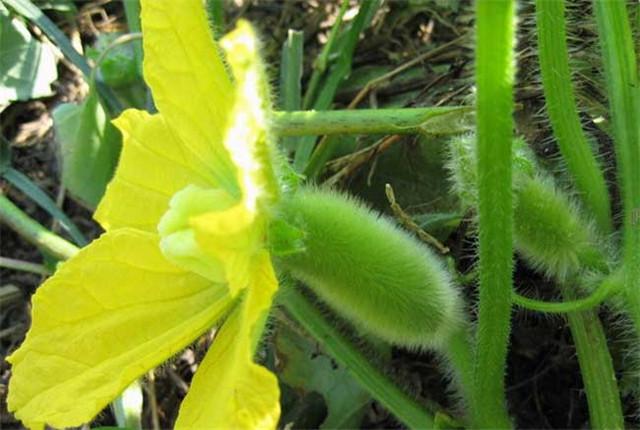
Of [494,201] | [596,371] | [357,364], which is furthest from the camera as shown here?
[357,364]

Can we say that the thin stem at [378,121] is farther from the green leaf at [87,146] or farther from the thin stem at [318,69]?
the green leaf at [87,146]

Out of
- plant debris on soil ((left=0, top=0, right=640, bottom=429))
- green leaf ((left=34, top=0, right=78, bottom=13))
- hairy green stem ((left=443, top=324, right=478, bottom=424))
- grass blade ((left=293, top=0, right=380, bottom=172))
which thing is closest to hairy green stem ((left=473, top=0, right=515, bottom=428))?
hairy green stem ((left=443, top=324, right=478, bottom=424))

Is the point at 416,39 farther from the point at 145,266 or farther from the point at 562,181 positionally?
the point at 145,266

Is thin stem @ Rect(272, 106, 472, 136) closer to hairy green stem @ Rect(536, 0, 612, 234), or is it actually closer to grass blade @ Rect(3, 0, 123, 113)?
hairy green stem @ Rect(536, 0, 612, 234)

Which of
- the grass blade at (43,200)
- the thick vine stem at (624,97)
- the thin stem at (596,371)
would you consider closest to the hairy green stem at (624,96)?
the thick vine stem at (624,97)

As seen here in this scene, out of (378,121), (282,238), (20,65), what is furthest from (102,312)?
(20,65)

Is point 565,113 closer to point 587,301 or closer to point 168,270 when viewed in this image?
point 587,301
